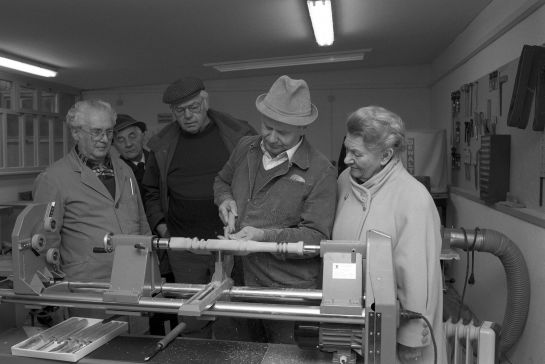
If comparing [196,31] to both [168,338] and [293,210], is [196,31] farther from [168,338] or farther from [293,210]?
[168,338]

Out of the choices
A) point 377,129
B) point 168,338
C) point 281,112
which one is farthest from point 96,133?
point 377,129

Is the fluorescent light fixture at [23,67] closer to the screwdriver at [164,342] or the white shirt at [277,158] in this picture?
the white shirt at [277,158]

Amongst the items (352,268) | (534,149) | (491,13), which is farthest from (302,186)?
(491,13)

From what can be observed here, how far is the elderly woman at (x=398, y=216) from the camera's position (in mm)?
1586

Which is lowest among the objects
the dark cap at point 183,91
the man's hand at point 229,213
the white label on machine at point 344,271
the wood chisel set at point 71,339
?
the wood chisel set at point 71,339

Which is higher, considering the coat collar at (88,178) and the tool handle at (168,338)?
the coat collar at (88,178)

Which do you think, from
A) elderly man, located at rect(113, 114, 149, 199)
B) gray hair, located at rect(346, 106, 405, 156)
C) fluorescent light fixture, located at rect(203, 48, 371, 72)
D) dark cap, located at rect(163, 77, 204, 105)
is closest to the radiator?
gray hair, located at rect(346, 106, 405, 156)

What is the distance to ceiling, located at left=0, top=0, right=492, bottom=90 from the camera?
145 inches

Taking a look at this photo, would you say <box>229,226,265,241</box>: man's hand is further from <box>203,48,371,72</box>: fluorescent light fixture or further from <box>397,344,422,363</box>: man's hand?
<box>203,48,371,72</box>: fluorescent light fixture

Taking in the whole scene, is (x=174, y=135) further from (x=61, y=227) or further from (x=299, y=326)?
(x=299, y=326)

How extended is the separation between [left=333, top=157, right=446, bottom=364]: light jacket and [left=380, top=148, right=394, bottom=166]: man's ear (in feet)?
0.07

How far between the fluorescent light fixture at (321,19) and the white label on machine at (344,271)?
2.52 m

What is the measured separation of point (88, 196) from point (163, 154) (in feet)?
1.85

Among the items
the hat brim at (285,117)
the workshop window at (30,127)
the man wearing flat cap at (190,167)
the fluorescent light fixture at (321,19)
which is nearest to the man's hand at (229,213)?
the hat brim at (285,117)
